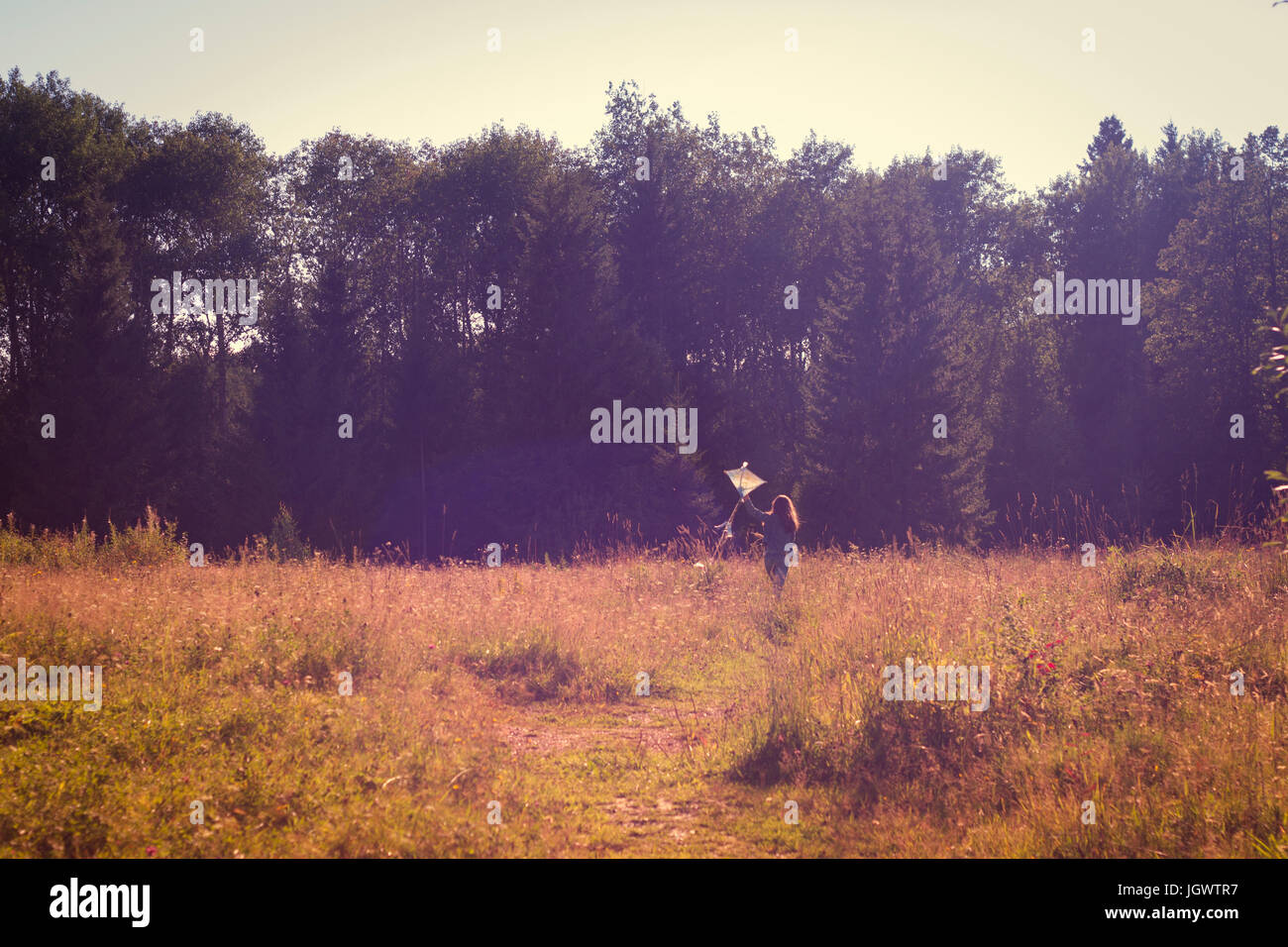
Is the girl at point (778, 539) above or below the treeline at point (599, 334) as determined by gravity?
below

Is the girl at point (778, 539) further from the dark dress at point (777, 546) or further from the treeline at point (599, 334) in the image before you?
the treeline at point (599, 334)

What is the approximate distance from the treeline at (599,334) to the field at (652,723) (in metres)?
17.4

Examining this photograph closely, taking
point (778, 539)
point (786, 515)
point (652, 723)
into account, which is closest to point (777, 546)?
point (778, 539)

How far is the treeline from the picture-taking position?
33.7 meters

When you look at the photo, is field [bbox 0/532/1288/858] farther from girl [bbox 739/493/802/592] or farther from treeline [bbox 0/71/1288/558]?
treeline [bbox 0/71/1288/558]

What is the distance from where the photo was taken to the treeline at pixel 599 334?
33688mm

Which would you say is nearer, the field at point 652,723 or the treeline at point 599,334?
the field at point 652,723

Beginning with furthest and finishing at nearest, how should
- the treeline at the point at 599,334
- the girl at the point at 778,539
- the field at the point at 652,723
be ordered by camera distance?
1. the treeline at the point at 599,334
2. the girl at the point at 778,539
3. the field at the point at 652,723

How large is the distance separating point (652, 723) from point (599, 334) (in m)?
26.9

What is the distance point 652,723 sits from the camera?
8.24 m

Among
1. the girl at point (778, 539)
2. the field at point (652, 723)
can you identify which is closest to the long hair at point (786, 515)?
the girl at point (778, 539)

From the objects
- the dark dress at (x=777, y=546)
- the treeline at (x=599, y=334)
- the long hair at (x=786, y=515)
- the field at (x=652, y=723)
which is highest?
the treeline at (x=599, y=334)

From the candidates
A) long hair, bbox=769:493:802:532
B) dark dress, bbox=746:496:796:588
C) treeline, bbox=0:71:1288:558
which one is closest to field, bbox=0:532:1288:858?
dark dress, bbox=746:496:796:588
